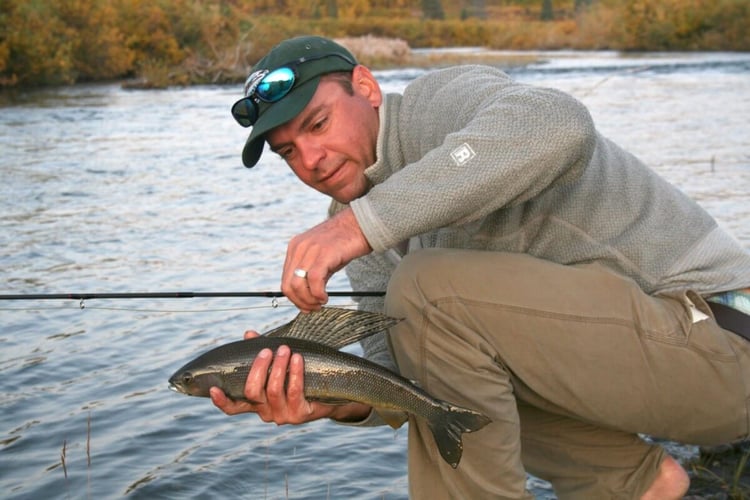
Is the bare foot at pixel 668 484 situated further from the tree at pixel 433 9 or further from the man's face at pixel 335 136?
the tree at pixel 433 9

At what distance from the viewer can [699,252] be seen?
3.08 meters

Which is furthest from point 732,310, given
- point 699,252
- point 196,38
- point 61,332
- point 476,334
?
point 196,38

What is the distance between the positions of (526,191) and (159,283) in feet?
18.3

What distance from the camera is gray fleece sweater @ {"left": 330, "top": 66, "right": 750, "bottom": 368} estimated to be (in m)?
2.65

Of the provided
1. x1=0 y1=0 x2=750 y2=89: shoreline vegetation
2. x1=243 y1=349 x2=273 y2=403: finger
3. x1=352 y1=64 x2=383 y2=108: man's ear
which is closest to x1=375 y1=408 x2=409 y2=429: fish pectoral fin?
x1=243 y1=349 x2=273 y2=403: finger

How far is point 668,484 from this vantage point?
3283 mm

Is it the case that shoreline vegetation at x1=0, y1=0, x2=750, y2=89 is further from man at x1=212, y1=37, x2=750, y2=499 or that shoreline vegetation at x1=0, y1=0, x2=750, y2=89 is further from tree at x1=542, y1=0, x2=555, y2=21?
man at x1=212, y1=37, x2=750, y2=499

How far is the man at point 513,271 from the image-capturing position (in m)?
2.71

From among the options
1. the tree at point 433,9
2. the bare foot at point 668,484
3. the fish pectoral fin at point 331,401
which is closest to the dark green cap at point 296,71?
the fish pectoral fin at point 331,401

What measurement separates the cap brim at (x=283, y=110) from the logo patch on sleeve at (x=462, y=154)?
59cm

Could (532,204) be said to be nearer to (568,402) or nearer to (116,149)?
(568,402)

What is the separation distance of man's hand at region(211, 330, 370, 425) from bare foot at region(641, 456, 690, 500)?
1091mm

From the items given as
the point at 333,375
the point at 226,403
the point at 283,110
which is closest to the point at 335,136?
the point at 283,110

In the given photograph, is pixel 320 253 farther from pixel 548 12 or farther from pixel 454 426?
pixel 548 12
